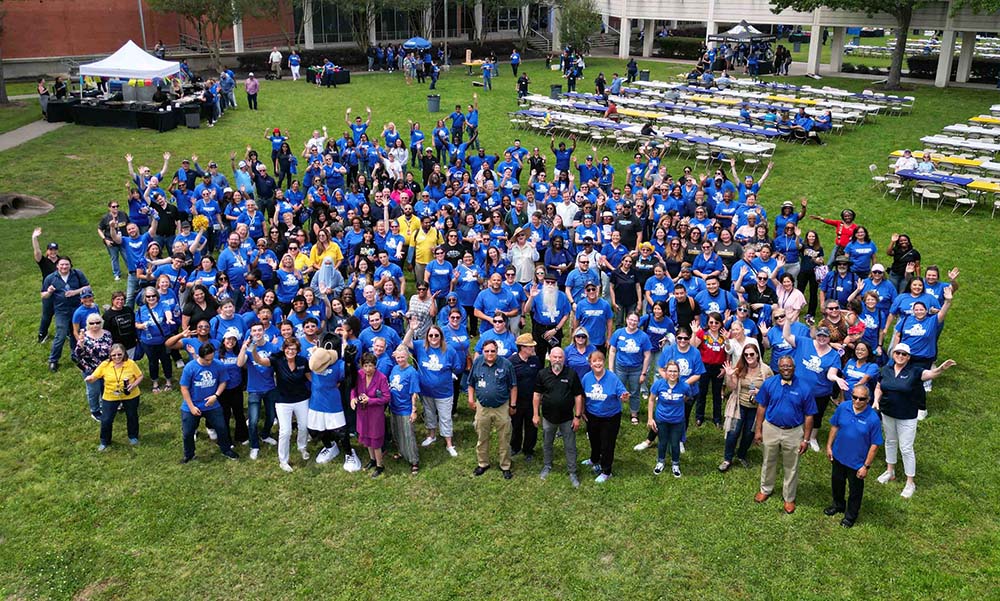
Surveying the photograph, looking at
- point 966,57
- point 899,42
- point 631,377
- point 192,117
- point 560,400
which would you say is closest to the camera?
point 560,400

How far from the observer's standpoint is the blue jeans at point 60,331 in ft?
36.7

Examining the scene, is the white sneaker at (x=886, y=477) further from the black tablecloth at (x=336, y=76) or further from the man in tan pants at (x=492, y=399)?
the black tablecloth at (x=336, y=76)

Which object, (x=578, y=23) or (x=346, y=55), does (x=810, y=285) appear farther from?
(x=346, y=55)

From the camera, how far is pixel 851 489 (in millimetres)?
7703

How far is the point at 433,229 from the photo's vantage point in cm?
1263

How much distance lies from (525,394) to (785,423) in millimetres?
2698

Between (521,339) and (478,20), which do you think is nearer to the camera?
(521,339)

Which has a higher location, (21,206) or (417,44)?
(417,44)

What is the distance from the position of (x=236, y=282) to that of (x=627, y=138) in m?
15.3

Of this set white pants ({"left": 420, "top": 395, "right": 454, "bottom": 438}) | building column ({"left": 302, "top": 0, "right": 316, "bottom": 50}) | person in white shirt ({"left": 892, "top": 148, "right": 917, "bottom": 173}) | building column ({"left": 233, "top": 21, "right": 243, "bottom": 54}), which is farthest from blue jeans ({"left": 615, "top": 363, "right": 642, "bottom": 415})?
building column ({"left": 302, "top": 0, "right": 316, "bottom": 50})

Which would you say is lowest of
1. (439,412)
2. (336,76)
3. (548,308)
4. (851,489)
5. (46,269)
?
(851,489)

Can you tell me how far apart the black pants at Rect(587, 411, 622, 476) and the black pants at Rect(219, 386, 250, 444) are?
161 inches

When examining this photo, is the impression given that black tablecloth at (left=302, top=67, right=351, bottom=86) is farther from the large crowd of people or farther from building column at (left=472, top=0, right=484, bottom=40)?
the large crowd of people

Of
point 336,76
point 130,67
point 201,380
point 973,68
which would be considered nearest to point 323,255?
point 201,380
